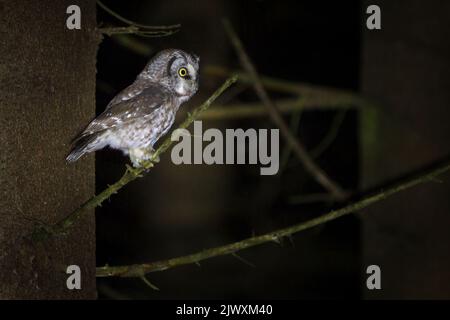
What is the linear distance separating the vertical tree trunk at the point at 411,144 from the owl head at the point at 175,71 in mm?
1525

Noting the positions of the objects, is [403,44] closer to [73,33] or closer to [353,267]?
[73,33]

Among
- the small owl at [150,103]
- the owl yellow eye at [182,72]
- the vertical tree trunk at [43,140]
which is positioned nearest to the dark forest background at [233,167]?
the vertical tree trunk at [43,140]

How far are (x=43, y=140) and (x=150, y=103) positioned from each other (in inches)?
18.1

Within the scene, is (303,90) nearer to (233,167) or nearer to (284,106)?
(284,106)

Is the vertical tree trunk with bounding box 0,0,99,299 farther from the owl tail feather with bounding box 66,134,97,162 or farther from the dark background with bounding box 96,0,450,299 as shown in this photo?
the dark background with bounding box 96,0,450,299

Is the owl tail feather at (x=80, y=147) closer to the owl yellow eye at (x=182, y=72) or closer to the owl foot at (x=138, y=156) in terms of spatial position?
the owl foot at (x=138, y=156)

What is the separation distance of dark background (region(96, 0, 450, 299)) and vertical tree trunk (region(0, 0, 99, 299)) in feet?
2.42

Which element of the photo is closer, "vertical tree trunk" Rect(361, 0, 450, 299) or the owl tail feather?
the owl tail feather

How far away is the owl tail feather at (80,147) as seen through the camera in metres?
1.52

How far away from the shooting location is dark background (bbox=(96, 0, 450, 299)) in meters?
2.93

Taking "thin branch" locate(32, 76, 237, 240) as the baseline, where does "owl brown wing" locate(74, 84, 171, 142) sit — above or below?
above

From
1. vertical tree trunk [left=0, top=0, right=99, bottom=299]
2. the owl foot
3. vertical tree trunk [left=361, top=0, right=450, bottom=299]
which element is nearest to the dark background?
vertical tree trunk [left=361, top=0, right=450, bottom=299]

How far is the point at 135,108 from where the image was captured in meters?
1.79

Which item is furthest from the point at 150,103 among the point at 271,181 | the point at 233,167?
the point at 233,167
